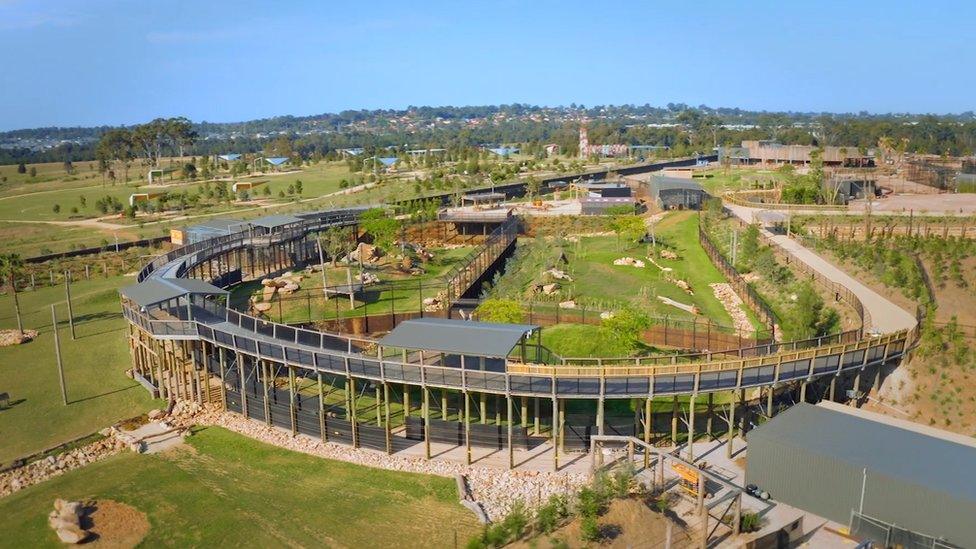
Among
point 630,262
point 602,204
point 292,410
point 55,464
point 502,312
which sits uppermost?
point 602,204

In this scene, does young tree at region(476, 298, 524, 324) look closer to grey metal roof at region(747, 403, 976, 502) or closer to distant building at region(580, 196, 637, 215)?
grey metal roof at region(747, 403, 976, 502)

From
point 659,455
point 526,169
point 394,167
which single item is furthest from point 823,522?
point 394,167

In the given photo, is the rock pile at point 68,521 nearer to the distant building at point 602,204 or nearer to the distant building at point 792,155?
the distant building at point 602,204

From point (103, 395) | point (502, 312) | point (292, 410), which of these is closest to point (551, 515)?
point (292, 410)

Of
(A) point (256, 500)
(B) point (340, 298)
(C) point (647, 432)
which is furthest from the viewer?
(B) point (340, 298)

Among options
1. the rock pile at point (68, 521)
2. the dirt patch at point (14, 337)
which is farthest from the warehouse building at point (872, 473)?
the dirt patch at point (14, 337)

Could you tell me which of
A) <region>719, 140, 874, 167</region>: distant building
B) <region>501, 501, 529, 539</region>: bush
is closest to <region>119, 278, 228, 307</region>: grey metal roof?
<region>501, 501, 529, 539</region>: bush

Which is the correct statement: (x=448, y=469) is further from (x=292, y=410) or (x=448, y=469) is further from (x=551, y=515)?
(x=292, y=410)
